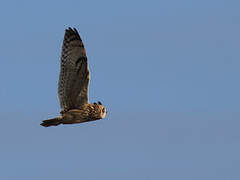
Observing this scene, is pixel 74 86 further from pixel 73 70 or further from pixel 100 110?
pixel 100 110

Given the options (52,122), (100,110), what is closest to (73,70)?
(100,110)

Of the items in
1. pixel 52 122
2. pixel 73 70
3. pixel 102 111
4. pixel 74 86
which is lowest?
pixel 52 122

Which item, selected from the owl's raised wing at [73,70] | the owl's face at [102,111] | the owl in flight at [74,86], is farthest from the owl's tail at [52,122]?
the owl's face at [102,111]

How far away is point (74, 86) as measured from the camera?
752 inches

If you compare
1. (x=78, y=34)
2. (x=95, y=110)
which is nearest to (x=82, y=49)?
(x=78, y=34)

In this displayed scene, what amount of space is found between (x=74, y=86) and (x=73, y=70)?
43 centimetres

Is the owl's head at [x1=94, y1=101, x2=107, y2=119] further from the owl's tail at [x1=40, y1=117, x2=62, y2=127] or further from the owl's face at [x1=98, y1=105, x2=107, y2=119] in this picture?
the owl's tail at [x1=40, y1=117, x2=62, y2=127]

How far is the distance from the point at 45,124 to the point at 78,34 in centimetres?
261

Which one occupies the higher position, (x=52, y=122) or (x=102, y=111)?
(x=102, y=111)

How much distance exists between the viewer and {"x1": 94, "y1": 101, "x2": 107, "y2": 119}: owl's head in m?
19.5

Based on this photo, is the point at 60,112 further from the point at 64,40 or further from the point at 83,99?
the point at 64,40

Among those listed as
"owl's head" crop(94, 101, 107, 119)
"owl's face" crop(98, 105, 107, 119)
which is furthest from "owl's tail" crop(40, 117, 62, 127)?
"owl's face" crop(98, 105, 107, 119)

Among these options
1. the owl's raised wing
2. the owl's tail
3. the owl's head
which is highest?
→ the owl's raised wing

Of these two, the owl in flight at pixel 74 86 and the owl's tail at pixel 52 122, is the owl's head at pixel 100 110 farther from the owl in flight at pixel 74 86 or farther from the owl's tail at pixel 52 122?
the owl's tail at pixel 52 122
